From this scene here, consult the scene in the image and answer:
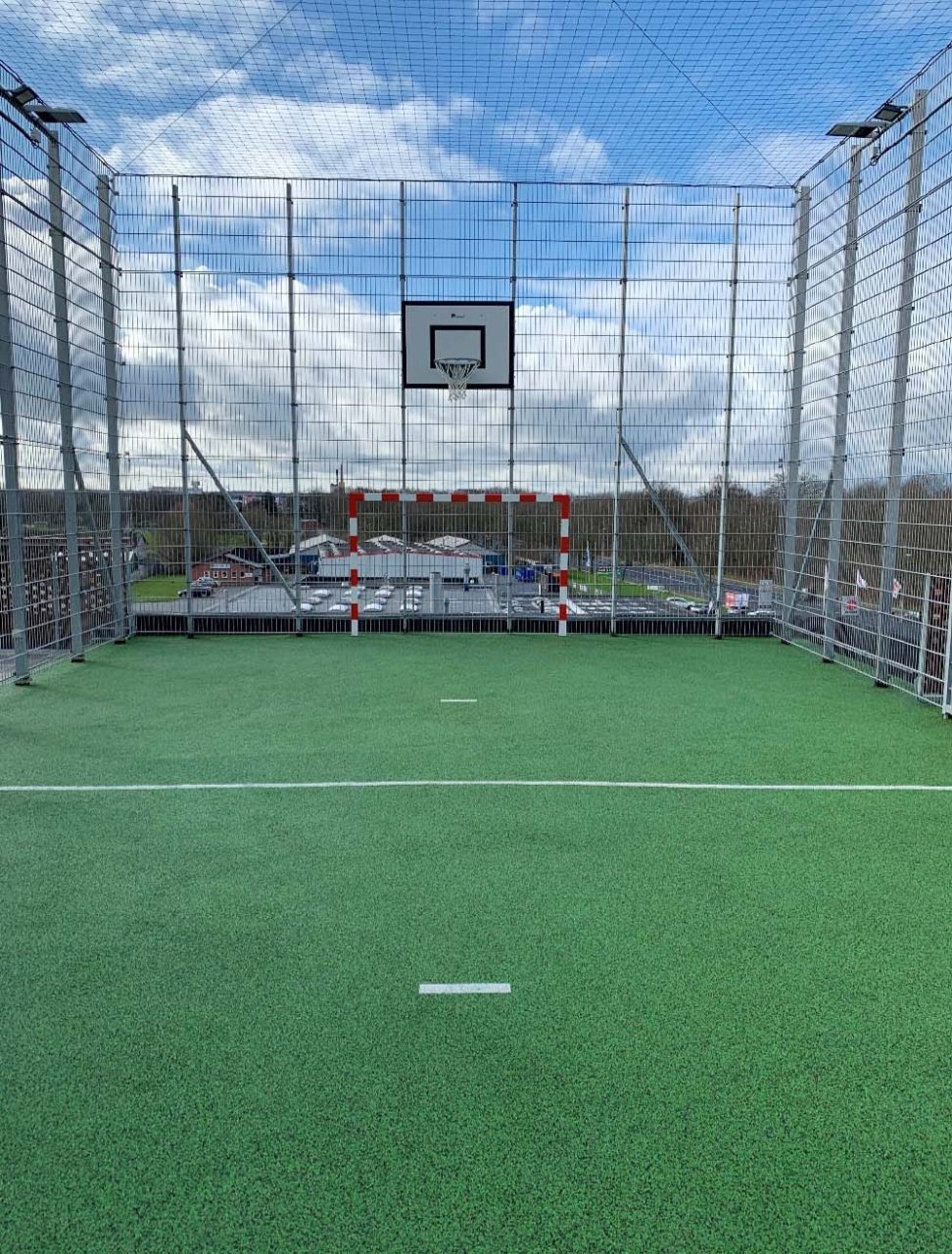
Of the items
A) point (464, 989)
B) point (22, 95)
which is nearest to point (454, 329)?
point (22, 95)

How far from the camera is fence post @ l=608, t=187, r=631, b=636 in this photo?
8.59 m

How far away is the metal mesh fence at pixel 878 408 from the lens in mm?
5836

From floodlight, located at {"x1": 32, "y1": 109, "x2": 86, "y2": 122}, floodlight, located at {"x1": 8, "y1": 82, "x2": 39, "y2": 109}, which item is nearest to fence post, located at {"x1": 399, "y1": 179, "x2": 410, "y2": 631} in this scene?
floodlight, located at {"x1": 32, "y1": 109, "x2": 86, "y2": 122}

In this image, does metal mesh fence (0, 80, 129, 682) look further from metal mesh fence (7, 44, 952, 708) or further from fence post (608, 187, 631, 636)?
fence post (608, 187, 631, 636)

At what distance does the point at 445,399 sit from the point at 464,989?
708 centimetres

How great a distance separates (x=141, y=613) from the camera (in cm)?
888

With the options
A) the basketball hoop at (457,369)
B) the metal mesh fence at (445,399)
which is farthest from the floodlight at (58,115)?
the basketball hoop at (457,369)

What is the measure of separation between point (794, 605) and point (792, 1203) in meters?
A: 7.27

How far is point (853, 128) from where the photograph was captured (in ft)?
22.3

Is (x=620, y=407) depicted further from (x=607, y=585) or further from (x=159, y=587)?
(x=159, y=587)

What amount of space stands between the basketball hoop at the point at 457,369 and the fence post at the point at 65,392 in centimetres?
320

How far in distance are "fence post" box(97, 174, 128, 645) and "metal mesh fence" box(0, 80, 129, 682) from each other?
0.01 metres

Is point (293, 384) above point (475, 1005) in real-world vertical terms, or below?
above

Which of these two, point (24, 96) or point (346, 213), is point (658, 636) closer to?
point (346, 213)
